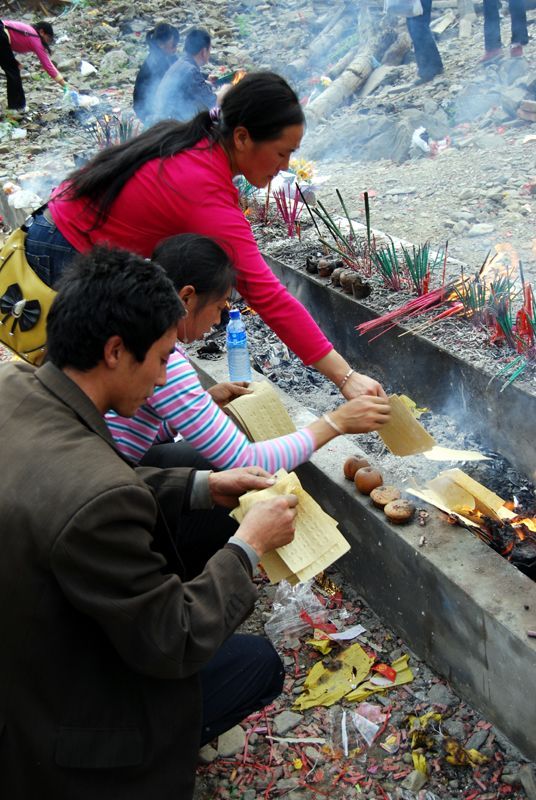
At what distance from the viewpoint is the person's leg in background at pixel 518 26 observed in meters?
9.77

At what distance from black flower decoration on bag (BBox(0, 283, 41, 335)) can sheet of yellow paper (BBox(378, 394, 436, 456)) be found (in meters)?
1.49

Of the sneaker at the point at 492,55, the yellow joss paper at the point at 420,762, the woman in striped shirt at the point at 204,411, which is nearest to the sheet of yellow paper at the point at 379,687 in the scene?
the yellow joss paper at the point at 420,762

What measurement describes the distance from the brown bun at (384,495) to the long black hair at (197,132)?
1.41m

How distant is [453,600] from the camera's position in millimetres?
2602

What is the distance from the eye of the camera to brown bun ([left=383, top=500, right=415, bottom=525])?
2832 mm

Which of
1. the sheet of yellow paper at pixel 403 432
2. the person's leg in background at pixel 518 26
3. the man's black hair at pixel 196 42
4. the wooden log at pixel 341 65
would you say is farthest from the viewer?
the wooden log at pixel 341 65

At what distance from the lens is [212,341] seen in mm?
4656

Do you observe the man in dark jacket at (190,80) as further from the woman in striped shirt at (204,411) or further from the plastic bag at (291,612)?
the plastic bag at (291,612)

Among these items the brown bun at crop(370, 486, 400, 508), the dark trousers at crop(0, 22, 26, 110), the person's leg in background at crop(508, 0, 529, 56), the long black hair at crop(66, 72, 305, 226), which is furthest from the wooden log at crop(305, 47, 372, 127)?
the brown bun at crop(370, 486, 400, 508)

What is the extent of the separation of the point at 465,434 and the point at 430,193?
14.4 ft

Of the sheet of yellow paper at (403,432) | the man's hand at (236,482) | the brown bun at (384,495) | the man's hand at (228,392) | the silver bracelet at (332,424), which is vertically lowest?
the brown bun at (384,495)

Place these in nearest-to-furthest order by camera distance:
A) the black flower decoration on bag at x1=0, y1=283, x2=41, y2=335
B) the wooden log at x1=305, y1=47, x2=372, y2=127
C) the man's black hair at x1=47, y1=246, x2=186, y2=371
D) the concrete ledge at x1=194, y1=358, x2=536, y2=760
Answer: the man's black hair at x1=47, y1=246, x2=186, y2=371, the concrete ledge at x1=194, y1=358, x2=536, y2=760, the black flower decoration on bag at x1=0, y1=283, x2=41, y2=335, the wooden log at x1=305, y1=47, x2=372, y2=127

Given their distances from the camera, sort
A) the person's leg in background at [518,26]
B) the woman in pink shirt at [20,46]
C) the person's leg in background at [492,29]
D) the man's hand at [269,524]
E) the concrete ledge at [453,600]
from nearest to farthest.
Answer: the man's hand at [269,524]
the concrete ledge at [453,600]
the person's leg in background at [518,26]
the person's leg in background at [492,29]
the woman in pink shirt at [20,46]

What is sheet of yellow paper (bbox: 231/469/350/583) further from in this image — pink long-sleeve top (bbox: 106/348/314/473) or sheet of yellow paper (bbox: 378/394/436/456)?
sheet of yellow paper (bbox: 378/394/436/456)
